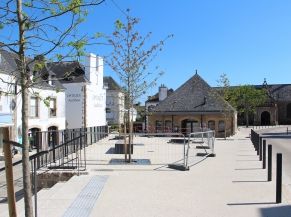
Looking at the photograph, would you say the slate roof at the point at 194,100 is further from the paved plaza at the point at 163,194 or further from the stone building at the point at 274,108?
the stone building at the point at 274,108

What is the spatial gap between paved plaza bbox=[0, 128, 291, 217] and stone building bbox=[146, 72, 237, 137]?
29.2 metres

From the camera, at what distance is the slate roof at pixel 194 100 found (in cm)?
4525

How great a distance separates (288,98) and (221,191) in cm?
7832

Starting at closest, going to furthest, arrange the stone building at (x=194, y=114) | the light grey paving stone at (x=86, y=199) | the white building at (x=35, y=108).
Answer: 1. the light grey paving stone at (x=86, y=199)
2. the white building at (x=35, y=108)
3. the stone building at (x=194, y=114)

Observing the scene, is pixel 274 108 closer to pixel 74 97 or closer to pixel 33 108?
pixel 74 97

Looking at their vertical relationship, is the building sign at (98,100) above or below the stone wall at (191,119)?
above

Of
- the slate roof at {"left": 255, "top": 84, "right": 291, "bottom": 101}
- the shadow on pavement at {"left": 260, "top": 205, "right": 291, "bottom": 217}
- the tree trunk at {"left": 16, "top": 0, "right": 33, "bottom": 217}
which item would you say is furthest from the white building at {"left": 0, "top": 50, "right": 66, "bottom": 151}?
the slate roof at {"left": 255, "top": 84, "right": 291, "bottom": 101}

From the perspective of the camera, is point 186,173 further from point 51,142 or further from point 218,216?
point 51,142

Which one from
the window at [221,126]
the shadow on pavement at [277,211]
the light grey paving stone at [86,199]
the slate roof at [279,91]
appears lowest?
the shadow on pavement at [277,211]

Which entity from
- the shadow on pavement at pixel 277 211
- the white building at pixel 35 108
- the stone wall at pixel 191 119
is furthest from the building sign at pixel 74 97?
the shadow on pavement at pixel 277 211

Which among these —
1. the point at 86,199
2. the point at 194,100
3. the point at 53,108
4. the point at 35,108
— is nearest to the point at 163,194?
the point at 86,199

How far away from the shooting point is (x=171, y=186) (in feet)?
38.2

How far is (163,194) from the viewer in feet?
34.7

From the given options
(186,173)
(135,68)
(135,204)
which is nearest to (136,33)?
(135,68)
